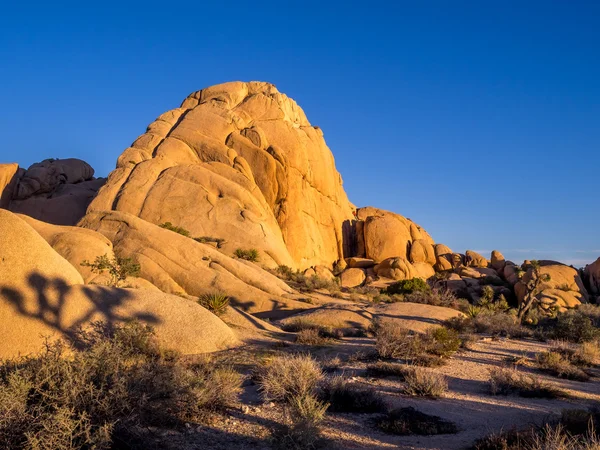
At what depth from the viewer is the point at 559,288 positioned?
3909cm

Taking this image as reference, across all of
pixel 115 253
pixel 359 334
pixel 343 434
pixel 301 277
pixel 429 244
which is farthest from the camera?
pixel 429 244

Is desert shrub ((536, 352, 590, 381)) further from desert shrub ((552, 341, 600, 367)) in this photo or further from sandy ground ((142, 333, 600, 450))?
desert shrub ((552, 341, 600, 367))

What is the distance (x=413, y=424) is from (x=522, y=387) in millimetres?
Result: 3634

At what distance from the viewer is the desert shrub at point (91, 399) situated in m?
4.87

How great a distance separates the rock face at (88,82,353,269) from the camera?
3478cm

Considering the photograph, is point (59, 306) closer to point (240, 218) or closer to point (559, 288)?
point (240, 218)

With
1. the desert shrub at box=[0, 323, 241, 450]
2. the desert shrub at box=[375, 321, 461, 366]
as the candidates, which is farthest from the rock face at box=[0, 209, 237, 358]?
the desert shrub at box=[0, 323, 241, 450]

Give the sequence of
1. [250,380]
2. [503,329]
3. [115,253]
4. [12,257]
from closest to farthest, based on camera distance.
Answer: [250,380]
[12,257]
[503,329]
[115,253]

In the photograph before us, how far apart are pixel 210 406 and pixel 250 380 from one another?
93.5 inches

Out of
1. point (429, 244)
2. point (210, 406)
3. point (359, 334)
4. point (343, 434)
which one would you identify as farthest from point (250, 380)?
point (429, 244)

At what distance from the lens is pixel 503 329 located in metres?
17.8

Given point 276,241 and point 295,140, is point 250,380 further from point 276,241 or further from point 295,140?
point 295,140

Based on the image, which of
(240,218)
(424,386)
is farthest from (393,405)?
(240,218)

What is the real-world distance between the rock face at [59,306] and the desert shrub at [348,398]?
513 cm
